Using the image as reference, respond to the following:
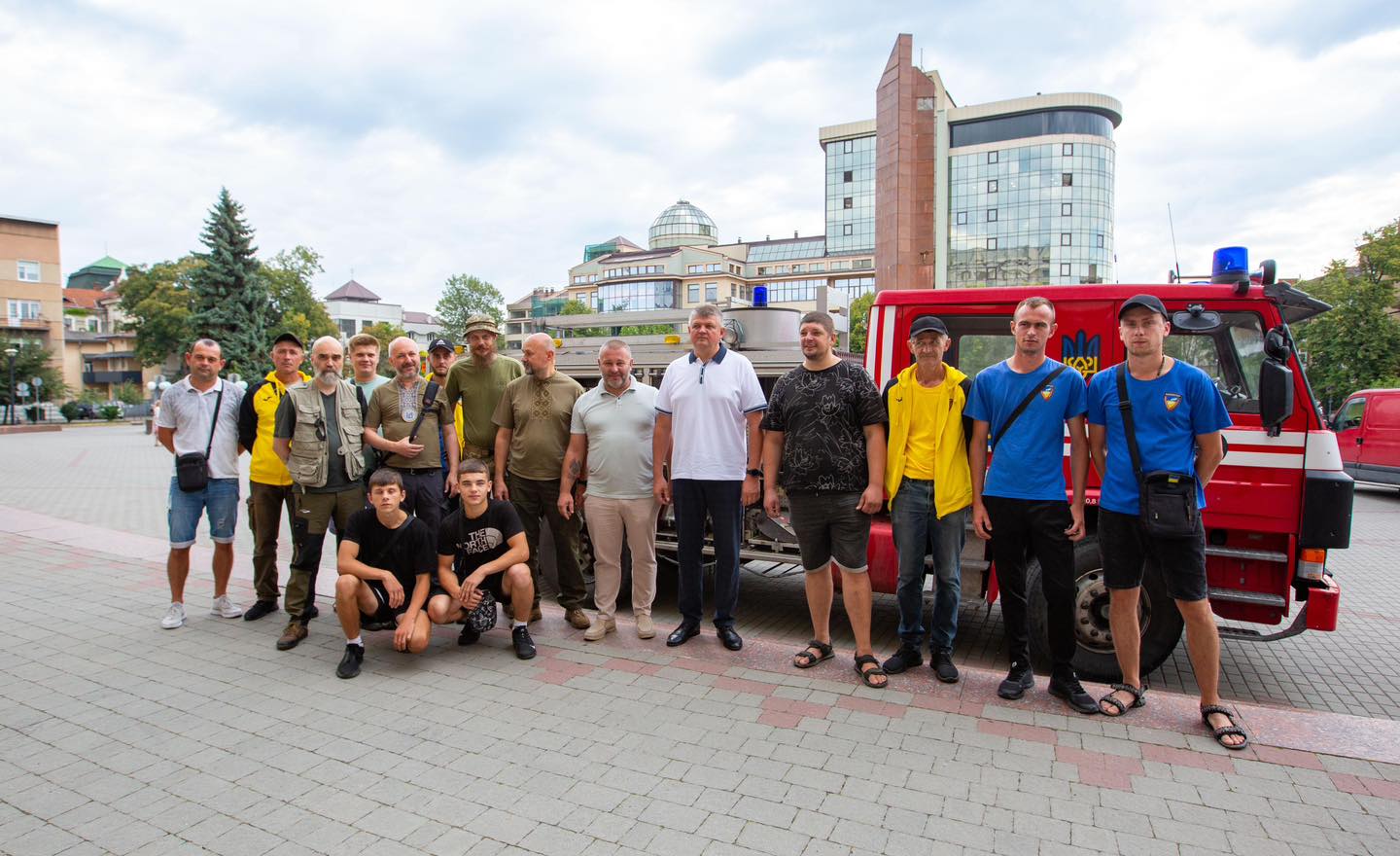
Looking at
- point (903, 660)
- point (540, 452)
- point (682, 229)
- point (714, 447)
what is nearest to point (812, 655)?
point (903, 660)

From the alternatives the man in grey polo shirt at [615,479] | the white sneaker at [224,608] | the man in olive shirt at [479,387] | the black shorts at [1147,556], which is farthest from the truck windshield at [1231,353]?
the white sneaker at [224,608]

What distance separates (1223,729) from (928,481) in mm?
1640

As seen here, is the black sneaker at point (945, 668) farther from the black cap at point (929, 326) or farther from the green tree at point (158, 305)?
the green tree at point (158, 305)

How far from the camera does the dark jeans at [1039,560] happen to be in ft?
12.5

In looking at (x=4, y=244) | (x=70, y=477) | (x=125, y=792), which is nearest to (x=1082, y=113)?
(x=70, y=477)

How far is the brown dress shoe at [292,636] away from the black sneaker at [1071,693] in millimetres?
4345

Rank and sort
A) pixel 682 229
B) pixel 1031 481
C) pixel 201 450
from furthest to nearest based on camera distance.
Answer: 1. pixel 682 229
2. pixel 201 450
3. pixel 1031 481

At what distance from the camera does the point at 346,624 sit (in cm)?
439

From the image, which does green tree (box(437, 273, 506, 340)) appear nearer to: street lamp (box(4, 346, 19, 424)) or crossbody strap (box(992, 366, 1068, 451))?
street lamp (box(4, 346, 19, 424))

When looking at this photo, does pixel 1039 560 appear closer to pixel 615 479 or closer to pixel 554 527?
pixel 615 479

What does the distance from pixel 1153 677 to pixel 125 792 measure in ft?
17.3

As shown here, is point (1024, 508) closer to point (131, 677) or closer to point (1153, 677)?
point (1153, 677)

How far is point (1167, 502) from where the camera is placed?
3449mm

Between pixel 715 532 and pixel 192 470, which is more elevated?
pixel 192 470
